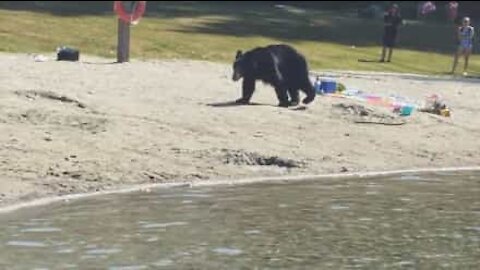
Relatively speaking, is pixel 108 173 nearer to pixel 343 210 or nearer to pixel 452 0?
pixel 343 210

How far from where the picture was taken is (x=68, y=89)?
62.3ft

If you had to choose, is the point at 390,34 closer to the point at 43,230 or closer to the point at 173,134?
the point at 173,134

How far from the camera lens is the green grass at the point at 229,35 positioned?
29542 millimetres

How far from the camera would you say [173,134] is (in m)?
16.8

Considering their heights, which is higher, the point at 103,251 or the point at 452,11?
the point at 103,251

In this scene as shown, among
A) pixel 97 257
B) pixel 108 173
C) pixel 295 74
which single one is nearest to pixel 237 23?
pixel 295 74

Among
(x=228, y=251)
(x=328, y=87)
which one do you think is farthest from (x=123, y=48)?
(x=228, y=251)

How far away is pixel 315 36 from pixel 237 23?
2.52 metres

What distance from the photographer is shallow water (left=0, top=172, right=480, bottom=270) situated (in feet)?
34.3

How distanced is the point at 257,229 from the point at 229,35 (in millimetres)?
23655

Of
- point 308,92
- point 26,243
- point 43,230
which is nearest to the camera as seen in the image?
point 26,243

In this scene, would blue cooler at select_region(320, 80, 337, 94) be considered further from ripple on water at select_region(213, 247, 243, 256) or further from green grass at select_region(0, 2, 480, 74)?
ripple on water at select_region(213, 247, 243, 256)

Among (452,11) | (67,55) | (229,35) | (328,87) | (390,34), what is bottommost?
(452,11)

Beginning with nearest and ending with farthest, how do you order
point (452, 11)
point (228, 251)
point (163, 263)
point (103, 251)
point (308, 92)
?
1. point (163, 263)
2. point (103, 251)
3. point (228, 251)
4. point (308, 92)
5. point (452, 11)
